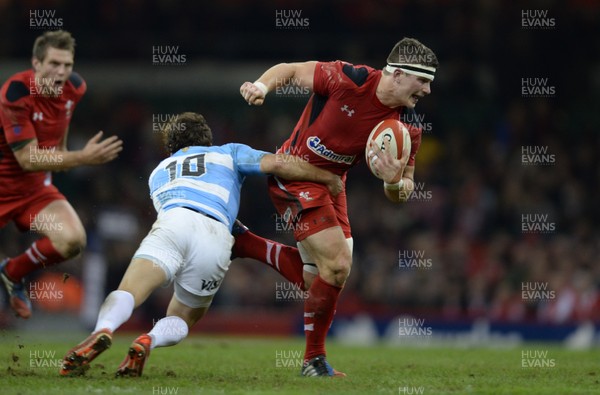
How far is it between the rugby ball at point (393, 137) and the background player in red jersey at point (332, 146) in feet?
0.25

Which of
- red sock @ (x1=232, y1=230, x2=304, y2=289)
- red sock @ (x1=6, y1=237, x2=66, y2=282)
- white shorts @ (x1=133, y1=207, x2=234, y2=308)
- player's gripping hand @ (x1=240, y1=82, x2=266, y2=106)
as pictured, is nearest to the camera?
white shorts @ (x1=133, y1=207, x2=234, y2=308)

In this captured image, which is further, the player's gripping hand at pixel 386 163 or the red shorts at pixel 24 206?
the red shorts at pixel 24 206

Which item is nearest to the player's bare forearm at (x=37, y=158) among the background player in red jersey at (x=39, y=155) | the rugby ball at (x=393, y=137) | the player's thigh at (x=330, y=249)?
the background player in red jersey at (x=39, y=155)

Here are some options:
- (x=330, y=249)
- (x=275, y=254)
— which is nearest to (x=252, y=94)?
(x=330, y=249)

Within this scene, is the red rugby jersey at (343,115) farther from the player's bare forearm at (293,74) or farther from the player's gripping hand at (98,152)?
the player's gripping hand at (98,152)

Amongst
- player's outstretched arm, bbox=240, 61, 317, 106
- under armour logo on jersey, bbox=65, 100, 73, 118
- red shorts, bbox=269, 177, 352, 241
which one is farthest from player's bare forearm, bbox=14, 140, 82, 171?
player's outstretched arm, bbox=240, 61, 317, 106

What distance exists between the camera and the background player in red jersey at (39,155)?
31.5ft

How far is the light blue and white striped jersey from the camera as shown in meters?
7.86

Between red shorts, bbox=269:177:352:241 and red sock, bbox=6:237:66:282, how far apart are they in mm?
2755

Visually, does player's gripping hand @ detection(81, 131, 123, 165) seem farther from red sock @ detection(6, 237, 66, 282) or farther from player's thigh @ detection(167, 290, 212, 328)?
red sock @ detection(6, 237, 66, 282)

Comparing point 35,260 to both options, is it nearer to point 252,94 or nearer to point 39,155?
point 39,155

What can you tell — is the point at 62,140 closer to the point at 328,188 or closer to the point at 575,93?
the point at 328,188

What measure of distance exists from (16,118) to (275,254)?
2.92m

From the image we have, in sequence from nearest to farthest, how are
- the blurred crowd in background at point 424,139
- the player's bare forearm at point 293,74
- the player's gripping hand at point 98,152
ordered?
the player's bare forearm at point 293,74 → the player's gripping hand at point 98,152 → the blurred crowd in background at point 424,139
